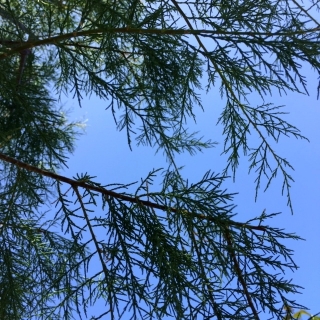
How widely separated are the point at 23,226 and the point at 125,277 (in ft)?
2.26

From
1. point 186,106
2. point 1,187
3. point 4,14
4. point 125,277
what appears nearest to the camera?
point 125,277

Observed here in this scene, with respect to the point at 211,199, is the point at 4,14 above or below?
above

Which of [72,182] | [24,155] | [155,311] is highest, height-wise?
[24,155]

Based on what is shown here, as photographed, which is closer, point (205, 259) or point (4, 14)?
point (205, 259)

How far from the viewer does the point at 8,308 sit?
2111 mm

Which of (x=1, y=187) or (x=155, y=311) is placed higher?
(x=1, y=187)

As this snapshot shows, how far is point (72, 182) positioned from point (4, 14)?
5.67ft

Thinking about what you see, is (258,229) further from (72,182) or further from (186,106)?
(186,106)

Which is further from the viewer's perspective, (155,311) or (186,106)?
(186,106)

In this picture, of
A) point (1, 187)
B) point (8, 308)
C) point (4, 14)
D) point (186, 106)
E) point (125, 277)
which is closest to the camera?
point (125, 277)

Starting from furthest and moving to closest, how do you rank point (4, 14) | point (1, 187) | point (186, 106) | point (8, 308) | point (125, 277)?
Result: 1. point (1, 187)
2. point (4, 14)
3. point (186, 106)
4. point (8, 308)
5. point (125, 277)

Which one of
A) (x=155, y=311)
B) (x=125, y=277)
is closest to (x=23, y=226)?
(x=125, y=277)

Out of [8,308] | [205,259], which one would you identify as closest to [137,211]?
[205,259]

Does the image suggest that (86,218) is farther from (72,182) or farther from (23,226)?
(23,226)
